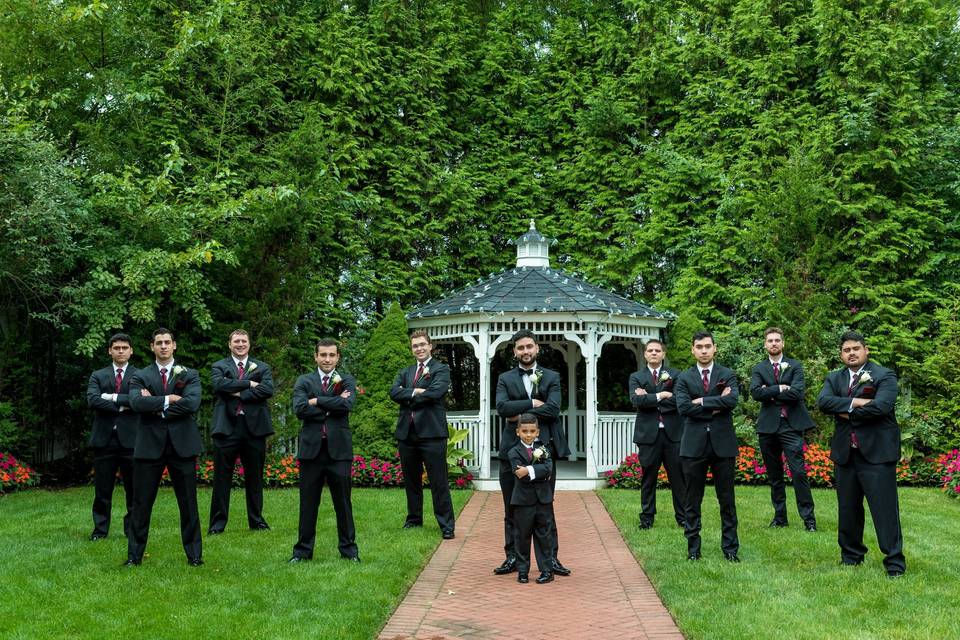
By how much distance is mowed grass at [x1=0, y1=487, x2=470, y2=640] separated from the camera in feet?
18.8

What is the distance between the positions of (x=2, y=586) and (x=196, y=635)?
7.74 feet

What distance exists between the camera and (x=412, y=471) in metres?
9.66

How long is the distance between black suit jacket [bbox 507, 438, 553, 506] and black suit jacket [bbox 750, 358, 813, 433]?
3553mm

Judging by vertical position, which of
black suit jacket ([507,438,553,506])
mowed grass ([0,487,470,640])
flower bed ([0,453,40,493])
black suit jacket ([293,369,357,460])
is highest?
black suit jacket ([293,369,357,460])

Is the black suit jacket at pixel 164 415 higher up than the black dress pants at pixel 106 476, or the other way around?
the black suit jacket at pixel 164 415

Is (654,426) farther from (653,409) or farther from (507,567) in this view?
(507,567)

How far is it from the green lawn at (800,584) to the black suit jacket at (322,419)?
2.90 m

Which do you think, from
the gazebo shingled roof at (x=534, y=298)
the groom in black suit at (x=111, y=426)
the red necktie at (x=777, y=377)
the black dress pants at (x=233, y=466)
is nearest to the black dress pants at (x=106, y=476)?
the groom in black suit at (x=111, y=426)

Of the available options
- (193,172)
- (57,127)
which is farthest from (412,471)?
(57,127)

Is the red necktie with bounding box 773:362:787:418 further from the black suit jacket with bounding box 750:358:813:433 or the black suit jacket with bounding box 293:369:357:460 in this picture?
the black suit jacket with bounding box 293:369:357:460

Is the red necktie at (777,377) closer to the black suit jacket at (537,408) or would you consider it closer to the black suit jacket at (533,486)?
the black suit jacket at (537,408)

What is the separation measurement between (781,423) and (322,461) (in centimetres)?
514

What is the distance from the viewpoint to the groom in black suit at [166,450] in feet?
24.7

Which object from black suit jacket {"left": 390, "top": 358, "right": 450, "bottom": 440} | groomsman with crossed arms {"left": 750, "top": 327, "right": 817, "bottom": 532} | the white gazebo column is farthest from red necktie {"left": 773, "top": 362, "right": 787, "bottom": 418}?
the white gazebo column
